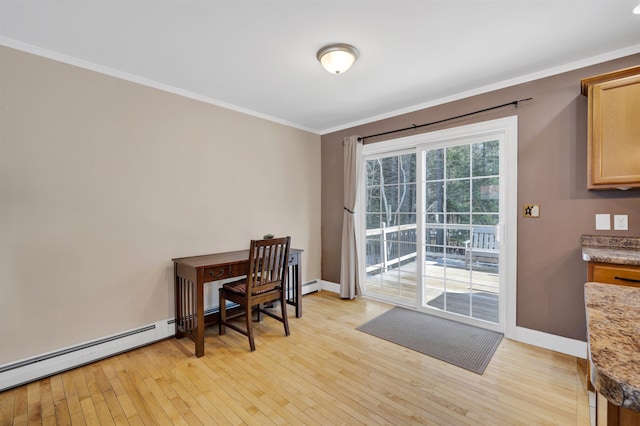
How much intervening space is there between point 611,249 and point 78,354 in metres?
4.28

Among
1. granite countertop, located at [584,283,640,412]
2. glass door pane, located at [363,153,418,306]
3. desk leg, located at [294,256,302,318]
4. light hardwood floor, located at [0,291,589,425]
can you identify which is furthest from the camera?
glass door pane, located at [363,153,418,306]

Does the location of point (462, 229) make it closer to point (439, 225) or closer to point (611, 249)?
point (439, 225)

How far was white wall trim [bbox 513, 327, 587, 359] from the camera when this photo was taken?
2.37 m

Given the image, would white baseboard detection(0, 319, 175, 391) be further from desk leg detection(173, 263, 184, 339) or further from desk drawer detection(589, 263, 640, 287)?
desk drawer detection(589, 263, 640, 287)

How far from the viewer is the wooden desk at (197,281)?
246cm

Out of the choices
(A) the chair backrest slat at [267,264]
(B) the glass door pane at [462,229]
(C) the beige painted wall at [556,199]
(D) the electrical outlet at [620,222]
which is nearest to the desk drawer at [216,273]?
(A) the chair backrest slat at [267,264]

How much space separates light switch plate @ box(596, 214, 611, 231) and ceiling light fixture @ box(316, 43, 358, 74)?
7.68ft

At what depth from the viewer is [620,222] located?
2.20 meters

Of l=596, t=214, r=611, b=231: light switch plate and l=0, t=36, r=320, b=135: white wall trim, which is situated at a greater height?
l=0, t=36, r=320, b=135: white wall trim

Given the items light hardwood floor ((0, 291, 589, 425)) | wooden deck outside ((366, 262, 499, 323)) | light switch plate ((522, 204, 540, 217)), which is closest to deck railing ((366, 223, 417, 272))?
wooden deck outside ((366, 262, 499, 323))

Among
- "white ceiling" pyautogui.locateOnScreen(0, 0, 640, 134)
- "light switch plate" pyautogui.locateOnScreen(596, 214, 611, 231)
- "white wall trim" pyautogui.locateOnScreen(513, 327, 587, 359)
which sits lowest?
"white wall trim" pyautogui.locateOnScreen(513, 327, 587, 359)

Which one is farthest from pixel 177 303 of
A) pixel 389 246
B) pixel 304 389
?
pixel 389 246

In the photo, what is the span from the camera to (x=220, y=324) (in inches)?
113

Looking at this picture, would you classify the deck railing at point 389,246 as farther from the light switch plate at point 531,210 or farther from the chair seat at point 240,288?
the chair seat at point 240,288
